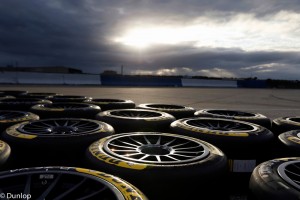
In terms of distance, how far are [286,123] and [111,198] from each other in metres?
3.44

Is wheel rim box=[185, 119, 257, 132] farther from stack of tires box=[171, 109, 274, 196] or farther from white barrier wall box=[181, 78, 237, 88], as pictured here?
white barrier wall box=[181, 78, 237, 88]

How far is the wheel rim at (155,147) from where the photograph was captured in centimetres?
269

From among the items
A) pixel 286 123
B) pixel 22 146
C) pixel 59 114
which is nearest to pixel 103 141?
pixel 22 146

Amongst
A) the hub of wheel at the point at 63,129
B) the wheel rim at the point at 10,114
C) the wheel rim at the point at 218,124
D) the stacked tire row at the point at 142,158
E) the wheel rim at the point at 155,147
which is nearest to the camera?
the stacked tire row at the point at 142,158

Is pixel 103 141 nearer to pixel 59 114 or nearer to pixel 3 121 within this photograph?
pixel 3 121

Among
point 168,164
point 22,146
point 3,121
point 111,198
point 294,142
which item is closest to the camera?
point 111,198

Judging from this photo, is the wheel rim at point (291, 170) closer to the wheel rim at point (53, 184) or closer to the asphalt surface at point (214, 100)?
the wheel rim at point (53, 184)

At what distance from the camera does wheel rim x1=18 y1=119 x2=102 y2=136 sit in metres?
3.44

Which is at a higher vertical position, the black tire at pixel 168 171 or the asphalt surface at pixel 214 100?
the black tire at pixel 168 171

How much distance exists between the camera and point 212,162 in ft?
7.89

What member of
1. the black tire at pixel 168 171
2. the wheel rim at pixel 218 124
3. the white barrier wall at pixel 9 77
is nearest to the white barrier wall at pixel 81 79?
the white barrier wall at pixel 9 77

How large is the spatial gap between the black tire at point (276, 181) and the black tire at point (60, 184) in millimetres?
885

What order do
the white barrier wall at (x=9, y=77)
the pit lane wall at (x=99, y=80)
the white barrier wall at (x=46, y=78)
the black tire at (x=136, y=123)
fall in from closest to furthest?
the black tire at (x=136, y=123) < the white barrier wall at (x=9, y=77) < the white barrier wall at (x=46, y=78) < the pit lane wall at (x=99, y=80)

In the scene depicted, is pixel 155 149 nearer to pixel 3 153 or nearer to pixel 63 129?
pixel 63 129
